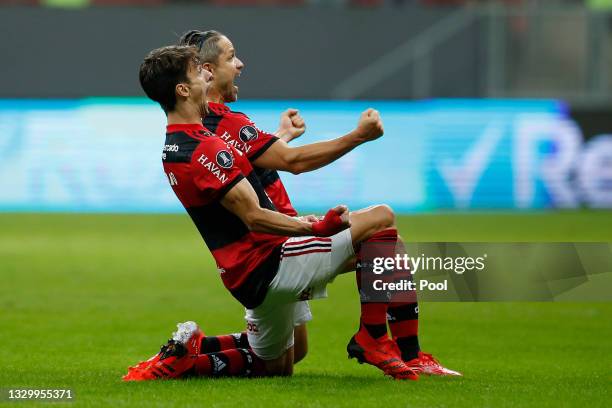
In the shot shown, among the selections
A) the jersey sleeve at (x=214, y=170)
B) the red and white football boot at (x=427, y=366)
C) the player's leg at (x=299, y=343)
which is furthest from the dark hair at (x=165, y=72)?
the red and white football boot at (x=427, y=366)

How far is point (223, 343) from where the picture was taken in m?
7.38

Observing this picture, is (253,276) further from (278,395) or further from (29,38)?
(29,38)

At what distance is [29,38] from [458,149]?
9.58 metres

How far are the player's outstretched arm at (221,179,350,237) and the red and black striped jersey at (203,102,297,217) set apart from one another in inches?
20.9

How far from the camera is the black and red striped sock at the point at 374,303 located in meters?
6.58

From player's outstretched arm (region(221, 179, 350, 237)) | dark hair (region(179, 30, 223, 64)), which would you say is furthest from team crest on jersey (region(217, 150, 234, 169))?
dark hair (region(179, 30, 223, 64))

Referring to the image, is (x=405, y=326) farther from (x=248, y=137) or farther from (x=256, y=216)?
(x=248, y=137)

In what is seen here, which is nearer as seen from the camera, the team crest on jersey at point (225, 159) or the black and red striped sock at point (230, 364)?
the team crest on jersey at point (225, 159)

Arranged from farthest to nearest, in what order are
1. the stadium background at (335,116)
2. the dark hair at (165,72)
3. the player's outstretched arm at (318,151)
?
the stadium background at (335,116), the dark hair at (165,72), the player's outstretched arm at (318,151)

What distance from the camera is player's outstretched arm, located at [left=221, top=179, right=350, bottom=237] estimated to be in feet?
20.3

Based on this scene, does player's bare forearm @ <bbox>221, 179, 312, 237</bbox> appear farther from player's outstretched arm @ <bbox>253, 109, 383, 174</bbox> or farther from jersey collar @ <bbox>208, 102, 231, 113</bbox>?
jersey collar @ <bbox>208, 102, 231, 113</bbox>

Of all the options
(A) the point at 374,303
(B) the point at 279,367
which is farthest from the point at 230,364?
(A) the point at 374,303

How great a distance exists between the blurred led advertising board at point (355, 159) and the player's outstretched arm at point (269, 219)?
15.5 m

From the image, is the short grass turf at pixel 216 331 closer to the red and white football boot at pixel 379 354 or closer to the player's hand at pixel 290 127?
the red and white football boot at pixel 379 354
